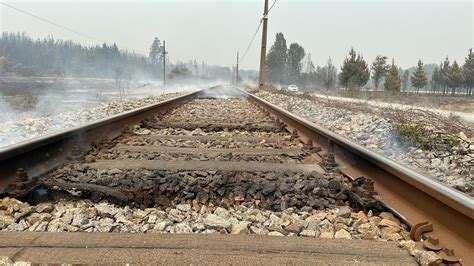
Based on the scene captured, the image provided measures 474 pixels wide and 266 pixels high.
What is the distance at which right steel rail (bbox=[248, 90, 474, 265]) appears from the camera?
64.8 inches

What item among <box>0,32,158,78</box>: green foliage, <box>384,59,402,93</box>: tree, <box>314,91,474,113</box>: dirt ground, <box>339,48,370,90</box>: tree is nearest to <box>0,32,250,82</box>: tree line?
<box>0,32,158,78</box>: green foliage

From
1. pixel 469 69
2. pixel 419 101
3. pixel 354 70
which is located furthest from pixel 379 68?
pixel 419 101

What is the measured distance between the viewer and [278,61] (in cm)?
9969

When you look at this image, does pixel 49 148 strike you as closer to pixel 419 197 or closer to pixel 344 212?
pixel 344 212

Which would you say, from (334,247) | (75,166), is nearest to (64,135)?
(75,166)

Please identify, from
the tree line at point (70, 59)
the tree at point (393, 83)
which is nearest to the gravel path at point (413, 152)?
the tree at point (393, 83)

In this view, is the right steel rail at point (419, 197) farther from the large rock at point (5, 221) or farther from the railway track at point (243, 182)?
the large rock at point (5, 221)

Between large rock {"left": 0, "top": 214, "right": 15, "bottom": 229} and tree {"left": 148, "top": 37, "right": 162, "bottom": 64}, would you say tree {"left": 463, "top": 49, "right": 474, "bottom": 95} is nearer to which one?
large rock {"left": 0, "top": 214, "right": 15, "bottom": 229}

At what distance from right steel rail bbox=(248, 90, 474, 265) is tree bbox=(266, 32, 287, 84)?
9685 cm

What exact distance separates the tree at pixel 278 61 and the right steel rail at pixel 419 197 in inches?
3813

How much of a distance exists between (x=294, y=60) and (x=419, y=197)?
10589 cm

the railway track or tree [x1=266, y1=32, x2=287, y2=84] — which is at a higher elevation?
tree [x1=266, y1=32, x2=287, y2=84]

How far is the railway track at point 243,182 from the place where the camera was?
1.94 m

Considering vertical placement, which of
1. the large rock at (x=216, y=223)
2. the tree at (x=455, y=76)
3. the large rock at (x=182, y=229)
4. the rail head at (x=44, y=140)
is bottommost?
the large rock at (x=182, y=229)
